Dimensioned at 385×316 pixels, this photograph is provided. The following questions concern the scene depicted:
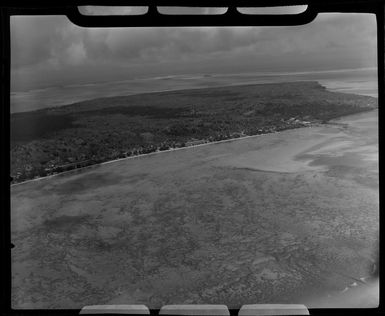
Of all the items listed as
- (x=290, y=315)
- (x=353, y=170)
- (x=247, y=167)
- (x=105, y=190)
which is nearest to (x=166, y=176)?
(x=105, y=190)

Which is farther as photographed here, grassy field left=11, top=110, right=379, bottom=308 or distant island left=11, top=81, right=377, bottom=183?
distant island left=11, top=81, right=377, bottom=183

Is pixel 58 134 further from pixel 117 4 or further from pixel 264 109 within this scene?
pixel 117 4

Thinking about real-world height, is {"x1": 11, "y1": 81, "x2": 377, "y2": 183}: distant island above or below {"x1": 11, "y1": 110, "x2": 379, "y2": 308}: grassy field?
above

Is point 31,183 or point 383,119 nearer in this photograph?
point 383,119

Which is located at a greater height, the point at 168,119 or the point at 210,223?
the point at 168,119

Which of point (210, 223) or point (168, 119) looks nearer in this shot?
point (210, 223)
